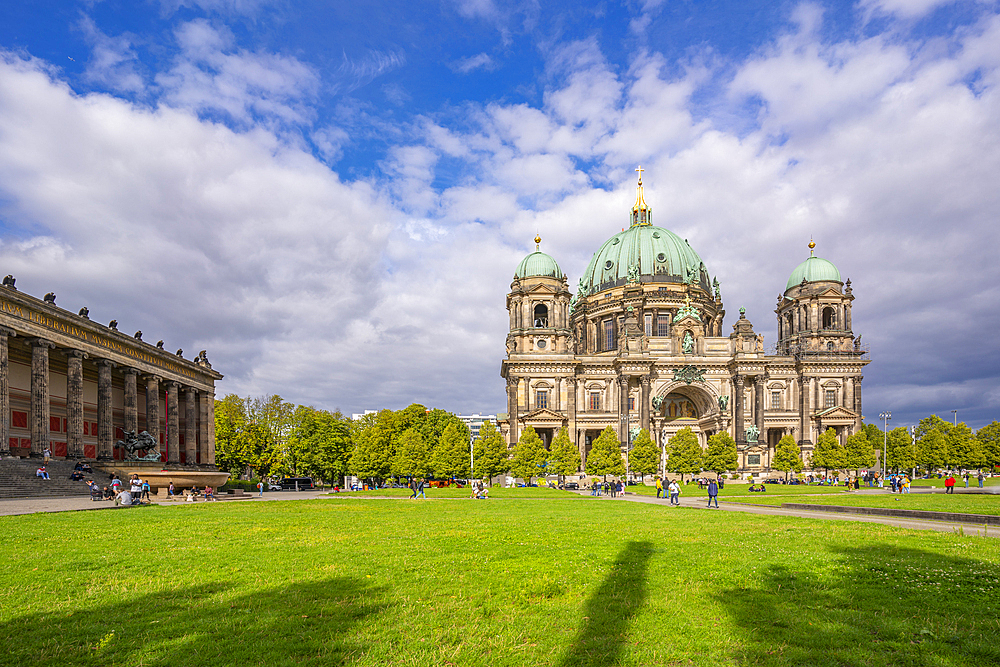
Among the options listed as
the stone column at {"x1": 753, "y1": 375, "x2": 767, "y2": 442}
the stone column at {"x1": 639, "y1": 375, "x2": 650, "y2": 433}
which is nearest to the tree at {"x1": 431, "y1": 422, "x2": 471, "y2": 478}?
the stone column at {"x1": 639, "y1": 375, "x2": 650, "y2": 433}

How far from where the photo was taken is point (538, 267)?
9862 centimetres

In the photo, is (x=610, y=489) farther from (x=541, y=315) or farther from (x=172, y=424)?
(x=172, y=424)

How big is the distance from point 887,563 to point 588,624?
25.6ft

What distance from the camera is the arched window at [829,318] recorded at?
103m

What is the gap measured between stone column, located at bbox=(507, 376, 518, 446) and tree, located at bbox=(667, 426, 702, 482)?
73.9 ft

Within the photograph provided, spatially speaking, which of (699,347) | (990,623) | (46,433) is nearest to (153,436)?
(46,433)

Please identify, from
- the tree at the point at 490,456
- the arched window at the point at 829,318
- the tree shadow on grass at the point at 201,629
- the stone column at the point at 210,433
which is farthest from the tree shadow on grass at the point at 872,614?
the arched window at the point at 829,318

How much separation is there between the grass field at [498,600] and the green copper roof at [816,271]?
9799cm

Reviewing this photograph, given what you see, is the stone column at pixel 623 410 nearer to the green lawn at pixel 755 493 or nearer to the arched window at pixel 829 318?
the green lawn at pixel 755 493

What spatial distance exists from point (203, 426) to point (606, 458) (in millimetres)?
47677

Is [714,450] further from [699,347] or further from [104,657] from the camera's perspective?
[104,657]

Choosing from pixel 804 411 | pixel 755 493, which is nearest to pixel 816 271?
pixel 804 411

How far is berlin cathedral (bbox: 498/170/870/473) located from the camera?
301 ft

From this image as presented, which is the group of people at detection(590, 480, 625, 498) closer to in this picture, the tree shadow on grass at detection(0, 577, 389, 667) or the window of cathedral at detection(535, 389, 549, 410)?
the window of cathedral at detection(535, 389, 549, 410)
